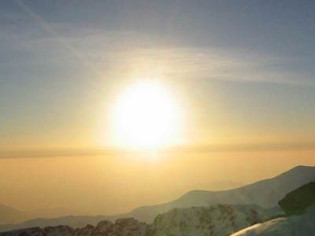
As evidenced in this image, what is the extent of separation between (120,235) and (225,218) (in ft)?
152

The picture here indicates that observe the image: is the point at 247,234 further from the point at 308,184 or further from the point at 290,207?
the point at 308,184

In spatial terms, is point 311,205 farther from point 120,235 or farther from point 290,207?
point 120,235

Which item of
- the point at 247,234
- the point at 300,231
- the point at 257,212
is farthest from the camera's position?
the point at 257,212

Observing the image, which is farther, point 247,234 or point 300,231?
point 247,234

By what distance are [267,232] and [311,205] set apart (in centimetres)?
275

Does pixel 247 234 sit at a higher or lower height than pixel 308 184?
lower

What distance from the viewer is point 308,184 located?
24062 millimetres

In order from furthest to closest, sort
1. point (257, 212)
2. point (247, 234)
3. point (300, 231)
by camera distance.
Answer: point (257, 212), point (247, 234), point (300, 231)

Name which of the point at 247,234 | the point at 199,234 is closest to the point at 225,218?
the point at 199,234

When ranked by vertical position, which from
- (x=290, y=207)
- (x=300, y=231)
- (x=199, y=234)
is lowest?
(x=300, y=231)

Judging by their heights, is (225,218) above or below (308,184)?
above

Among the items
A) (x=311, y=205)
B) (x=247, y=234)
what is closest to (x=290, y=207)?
(x=311, y=205)

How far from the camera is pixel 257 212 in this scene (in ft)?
646

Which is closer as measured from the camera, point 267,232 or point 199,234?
point 267,232
